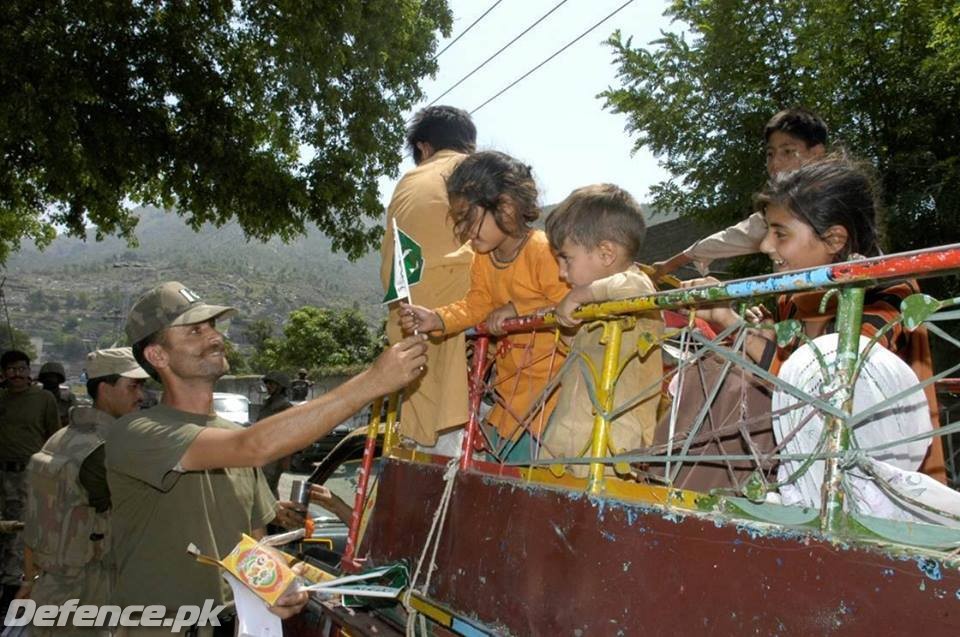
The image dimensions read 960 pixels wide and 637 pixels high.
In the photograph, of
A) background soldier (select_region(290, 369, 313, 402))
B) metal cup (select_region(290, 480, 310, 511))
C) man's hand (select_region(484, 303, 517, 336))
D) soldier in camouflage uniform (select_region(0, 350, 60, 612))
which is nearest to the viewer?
man's hand (select_region(484, 303, 517, 336))

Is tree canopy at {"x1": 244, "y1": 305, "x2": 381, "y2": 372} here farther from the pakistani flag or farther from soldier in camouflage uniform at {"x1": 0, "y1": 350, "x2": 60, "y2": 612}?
the pakistani flag

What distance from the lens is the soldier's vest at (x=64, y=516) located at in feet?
13.3

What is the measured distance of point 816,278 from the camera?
1.46 meters

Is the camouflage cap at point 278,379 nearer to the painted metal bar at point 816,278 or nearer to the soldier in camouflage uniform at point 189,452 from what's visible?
the soldier in camouflage uniform at point 189,452

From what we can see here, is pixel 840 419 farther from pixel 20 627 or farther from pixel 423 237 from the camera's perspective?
pixel 20 627

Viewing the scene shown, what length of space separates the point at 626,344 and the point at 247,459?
1.31 meters

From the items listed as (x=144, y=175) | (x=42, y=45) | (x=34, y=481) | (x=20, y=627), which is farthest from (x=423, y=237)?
(x=144, y=175)

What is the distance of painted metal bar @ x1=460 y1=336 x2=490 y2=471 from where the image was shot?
2529 millimetres

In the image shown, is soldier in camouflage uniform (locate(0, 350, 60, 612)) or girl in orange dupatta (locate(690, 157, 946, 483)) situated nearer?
girl in orange dupatta (locate(690, 157, 946, 483))

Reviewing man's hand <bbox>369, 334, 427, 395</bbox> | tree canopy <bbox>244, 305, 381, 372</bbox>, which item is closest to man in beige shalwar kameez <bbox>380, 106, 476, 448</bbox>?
man's hand <bbox>369, 334, 427, 395</bbox>

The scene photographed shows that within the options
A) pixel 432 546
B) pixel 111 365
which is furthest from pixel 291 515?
pixel 432 546

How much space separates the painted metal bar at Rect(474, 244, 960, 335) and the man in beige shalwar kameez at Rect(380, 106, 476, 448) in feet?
3.52

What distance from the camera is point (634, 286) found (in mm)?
2248

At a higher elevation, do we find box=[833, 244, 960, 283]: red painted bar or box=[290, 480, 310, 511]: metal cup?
box=[833, 244, 960, 283]: red painted bar
